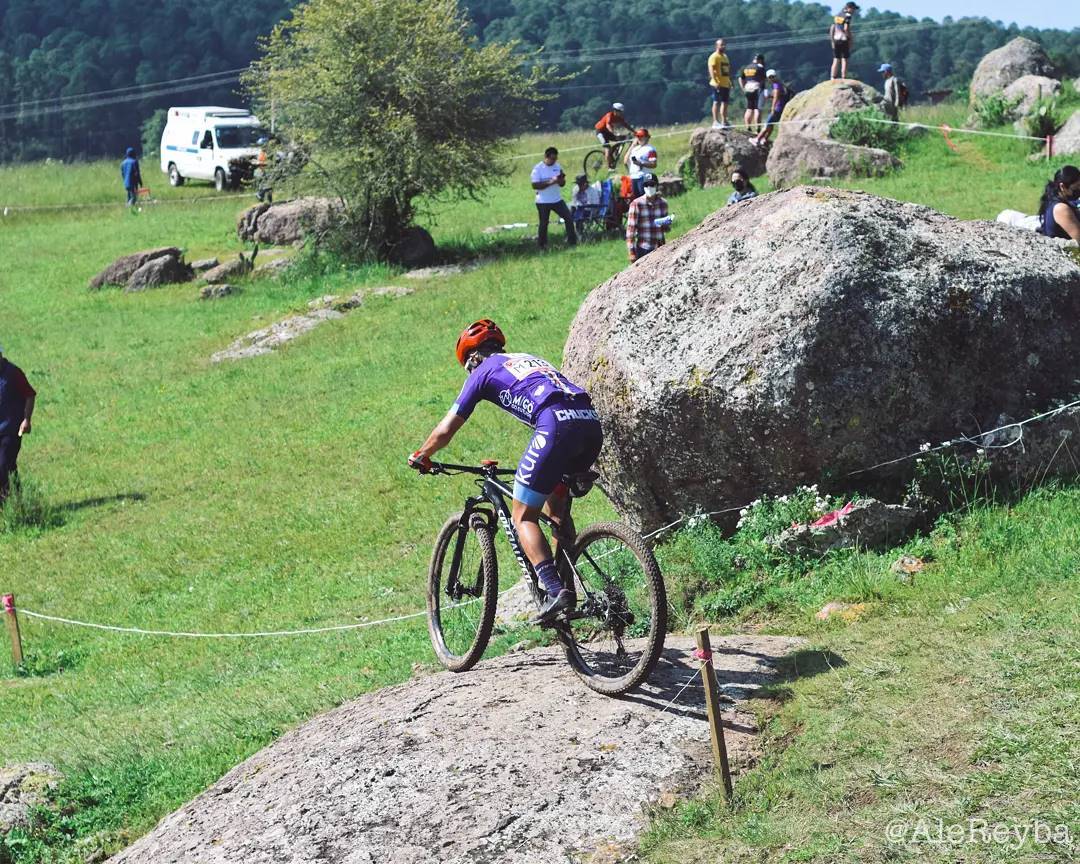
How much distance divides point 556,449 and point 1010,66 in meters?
29.7

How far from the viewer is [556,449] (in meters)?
6.90

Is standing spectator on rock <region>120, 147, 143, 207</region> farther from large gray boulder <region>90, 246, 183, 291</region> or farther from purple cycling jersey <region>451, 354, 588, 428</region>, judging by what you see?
purple cycling jersey <region>451, 354, 588, 428</region>

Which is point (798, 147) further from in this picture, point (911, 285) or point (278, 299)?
point (911, 285)

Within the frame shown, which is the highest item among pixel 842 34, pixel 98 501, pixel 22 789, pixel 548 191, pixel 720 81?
pixel 842 34

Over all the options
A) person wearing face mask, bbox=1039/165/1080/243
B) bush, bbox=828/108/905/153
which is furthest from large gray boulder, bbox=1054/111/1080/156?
person wearing face mask, bbox=1039/165/1080/243

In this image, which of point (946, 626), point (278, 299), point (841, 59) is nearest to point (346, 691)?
point (946, 626)

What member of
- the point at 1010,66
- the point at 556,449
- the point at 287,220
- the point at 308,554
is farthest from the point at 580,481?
the point at 1010,66

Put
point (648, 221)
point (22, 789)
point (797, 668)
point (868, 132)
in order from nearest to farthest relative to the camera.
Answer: point (797, 668), point (22, 789), point (648, 221), point (868, 132)

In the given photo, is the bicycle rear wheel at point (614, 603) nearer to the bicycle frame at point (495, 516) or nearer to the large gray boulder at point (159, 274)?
the bicycle frame at point (495, 516)

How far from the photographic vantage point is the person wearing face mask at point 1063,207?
11656 millimetres

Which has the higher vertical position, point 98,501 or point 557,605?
point 557,605

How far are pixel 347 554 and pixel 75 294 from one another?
63.0 feet

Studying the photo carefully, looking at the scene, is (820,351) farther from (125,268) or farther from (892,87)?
(892,87)

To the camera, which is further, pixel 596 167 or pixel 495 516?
pixel 596 167
